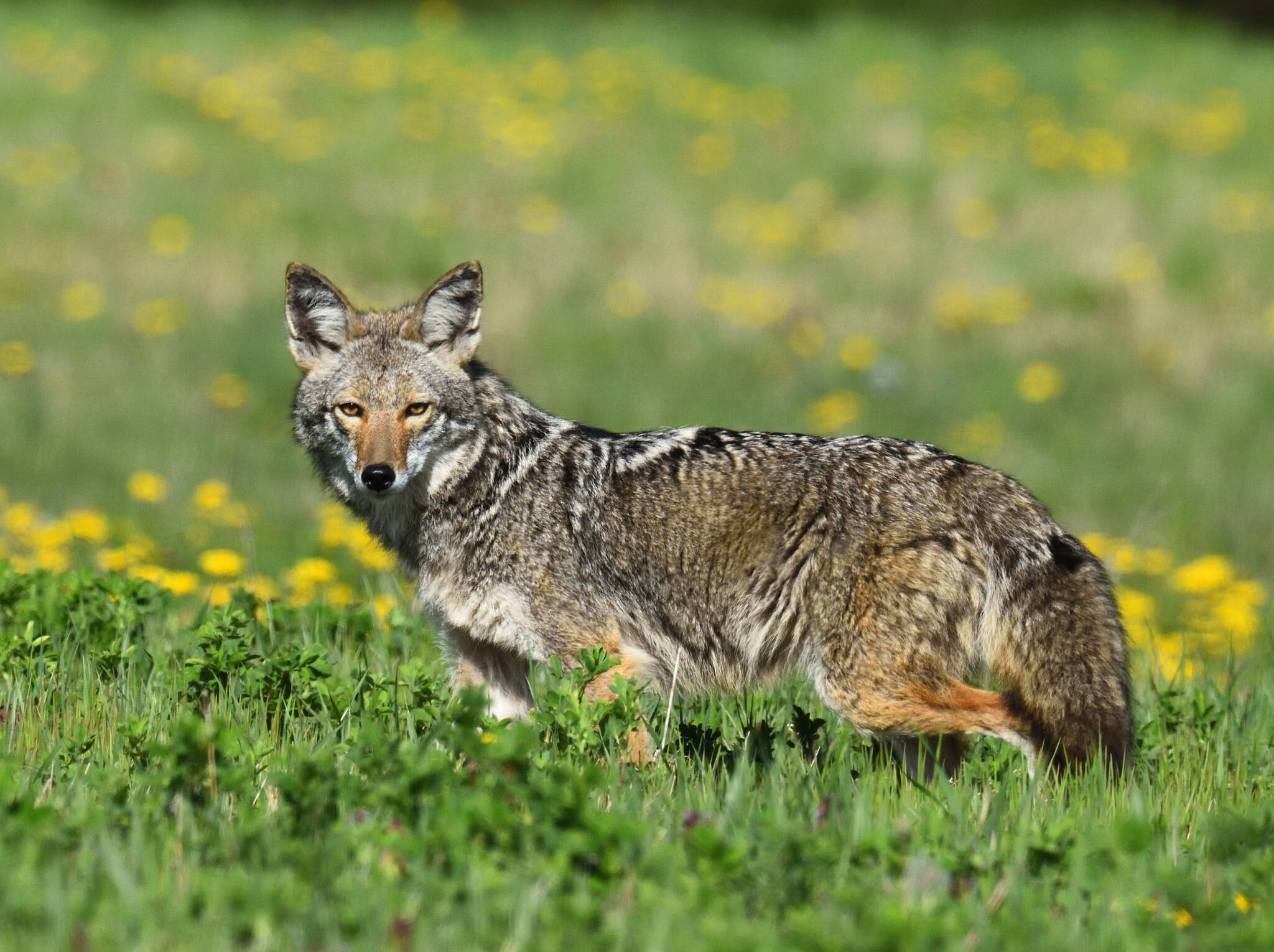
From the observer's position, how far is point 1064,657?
16.1ft

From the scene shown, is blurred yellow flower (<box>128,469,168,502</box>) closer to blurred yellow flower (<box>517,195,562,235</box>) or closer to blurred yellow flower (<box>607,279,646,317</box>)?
blurred yellow flower (<box>607,279,646,317</box>)

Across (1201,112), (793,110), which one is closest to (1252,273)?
(1201,112)

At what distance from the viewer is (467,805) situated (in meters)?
3.60

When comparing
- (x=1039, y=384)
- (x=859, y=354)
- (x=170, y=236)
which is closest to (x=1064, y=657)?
(x=1039, y=384)

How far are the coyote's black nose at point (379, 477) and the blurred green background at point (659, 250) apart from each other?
1610 millimetres

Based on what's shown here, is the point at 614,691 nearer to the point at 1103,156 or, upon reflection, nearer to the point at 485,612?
the point at 485,612

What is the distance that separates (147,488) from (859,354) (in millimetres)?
6564

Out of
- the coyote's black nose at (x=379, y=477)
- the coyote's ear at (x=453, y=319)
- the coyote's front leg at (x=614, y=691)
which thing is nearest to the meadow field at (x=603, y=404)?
the coyote's front leg at (x=614, y=691)

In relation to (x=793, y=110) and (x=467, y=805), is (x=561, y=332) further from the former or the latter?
(x=467, y=805)

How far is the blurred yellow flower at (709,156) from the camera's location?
1673 cm

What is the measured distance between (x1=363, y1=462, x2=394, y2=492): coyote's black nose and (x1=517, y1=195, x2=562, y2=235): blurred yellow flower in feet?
33.6

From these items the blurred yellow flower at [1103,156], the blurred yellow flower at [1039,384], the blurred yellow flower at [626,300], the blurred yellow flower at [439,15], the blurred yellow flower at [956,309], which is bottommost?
the blurred yellow flower at [1039,384]

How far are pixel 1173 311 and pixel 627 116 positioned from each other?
7662 mm

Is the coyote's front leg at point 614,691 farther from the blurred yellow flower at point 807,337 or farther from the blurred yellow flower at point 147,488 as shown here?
the blurred yellow flower at point 807,337
